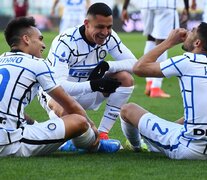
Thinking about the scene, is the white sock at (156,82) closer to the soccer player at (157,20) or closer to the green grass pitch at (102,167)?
the soccer player at (157,20)

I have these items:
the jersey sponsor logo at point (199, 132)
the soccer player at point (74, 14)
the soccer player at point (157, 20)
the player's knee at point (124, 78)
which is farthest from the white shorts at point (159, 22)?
the jersey sponsor logo at point (199, 132)

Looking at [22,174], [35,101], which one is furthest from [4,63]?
[35,101]

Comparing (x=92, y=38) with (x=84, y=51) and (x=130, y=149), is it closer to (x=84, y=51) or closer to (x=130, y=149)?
(x=84, y=51)

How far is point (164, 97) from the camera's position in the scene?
12250 mm

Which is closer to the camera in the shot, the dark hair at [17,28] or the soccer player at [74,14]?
the dark hair at [17,28]

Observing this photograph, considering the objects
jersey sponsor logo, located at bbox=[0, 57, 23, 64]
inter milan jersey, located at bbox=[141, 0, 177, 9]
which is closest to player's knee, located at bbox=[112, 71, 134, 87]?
jersey sponsor logo, located at bbox=[0, 57, 23, 64]

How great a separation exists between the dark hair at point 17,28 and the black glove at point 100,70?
1068 mm

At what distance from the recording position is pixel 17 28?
648 centimetres

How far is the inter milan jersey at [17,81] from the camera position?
20.4ft

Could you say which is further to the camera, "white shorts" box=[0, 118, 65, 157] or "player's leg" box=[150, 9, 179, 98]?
"player's leg" box=[150, 9, 179, 98]

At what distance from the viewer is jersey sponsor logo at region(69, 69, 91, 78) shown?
7.70 m

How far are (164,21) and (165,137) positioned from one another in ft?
21.8

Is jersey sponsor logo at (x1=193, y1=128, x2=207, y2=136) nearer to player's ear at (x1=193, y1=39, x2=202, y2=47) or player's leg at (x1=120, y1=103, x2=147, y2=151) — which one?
player's leg at (x1=120, y1=103, x2=147, y2=151)

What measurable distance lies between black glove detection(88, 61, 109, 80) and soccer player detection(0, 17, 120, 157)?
95cm
